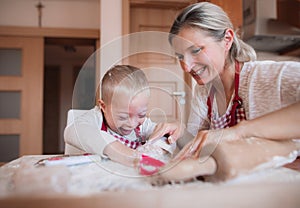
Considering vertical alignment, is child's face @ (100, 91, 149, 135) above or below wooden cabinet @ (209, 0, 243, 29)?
below

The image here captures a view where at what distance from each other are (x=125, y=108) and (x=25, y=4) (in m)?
2.02

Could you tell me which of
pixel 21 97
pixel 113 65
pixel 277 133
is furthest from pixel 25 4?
pixel 277 133

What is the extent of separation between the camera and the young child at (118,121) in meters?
0.39

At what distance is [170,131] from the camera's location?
443 millimetres

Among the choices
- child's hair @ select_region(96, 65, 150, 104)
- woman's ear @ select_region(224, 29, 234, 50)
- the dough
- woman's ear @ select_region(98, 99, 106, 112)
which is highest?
woman's ear @ select_region(224, 29, 234, 50)

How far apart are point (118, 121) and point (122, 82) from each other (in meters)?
0.06

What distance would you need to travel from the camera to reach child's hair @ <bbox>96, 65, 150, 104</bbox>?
1.30 ft

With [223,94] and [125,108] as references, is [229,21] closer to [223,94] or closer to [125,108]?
[223,94]

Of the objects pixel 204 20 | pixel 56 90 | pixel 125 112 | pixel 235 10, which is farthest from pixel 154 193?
pixel 56 90

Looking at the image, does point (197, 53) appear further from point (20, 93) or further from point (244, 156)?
point (20, 93)

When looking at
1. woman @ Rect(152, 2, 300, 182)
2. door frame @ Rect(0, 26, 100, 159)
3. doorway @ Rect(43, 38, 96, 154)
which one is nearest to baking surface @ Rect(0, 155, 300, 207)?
woman @ Rect(152, 2, 300, 182)

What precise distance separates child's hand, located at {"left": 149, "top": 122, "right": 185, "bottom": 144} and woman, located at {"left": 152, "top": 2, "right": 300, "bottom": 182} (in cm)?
2

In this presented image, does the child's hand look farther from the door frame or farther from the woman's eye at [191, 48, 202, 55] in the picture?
the door frame

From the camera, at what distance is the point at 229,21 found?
493 mm
